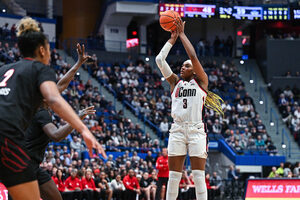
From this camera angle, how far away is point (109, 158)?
64.4 ft

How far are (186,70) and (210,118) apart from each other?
1975 centimetres

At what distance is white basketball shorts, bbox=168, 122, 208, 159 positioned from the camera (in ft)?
25.1

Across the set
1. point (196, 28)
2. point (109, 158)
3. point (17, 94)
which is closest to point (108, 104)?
point (109, 158)

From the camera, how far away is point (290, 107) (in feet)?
101

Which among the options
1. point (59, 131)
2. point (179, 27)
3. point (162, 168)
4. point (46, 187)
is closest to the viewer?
point (59, 131)

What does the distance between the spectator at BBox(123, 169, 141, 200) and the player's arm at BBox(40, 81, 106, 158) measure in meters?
14.3

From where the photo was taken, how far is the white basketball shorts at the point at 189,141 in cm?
764

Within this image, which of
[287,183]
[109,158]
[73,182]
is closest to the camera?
[287,183]

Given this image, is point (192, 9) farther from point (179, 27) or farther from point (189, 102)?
point (189, 102)

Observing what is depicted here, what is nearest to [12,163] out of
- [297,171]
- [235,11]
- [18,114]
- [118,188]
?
[18,114]

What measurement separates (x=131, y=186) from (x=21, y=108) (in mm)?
14389

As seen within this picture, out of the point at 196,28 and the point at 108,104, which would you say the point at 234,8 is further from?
the point at 108,104

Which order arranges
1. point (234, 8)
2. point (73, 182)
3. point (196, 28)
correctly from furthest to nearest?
A: point (196, 28), point (234, 8), point (73, 182)

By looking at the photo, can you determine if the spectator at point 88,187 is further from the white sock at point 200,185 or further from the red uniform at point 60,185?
the white sock at point 200,185
